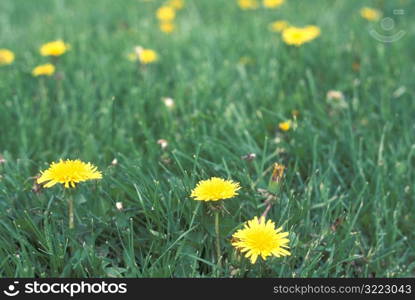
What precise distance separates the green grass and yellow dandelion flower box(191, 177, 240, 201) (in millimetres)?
91

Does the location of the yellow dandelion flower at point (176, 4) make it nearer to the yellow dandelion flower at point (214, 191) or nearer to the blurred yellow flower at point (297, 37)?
the blurred yellow flower at point (297, 37)

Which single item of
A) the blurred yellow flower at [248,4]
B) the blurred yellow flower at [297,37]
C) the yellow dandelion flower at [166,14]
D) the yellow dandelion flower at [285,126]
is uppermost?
the blurred yellow flower at [248,4]

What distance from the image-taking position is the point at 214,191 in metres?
1.39

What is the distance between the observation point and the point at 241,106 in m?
2.20

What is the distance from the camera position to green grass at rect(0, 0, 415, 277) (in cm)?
149

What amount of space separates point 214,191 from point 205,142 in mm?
497

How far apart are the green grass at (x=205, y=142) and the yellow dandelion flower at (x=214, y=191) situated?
91mm

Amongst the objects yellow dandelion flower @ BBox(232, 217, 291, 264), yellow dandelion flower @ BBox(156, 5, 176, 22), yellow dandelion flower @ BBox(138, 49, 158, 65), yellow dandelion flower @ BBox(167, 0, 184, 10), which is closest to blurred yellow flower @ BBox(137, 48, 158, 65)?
yellow dandelion flower @ BBox(138, 49, 158, 65)

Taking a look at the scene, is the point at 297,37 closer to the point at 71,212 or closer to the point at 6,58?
the point at 6,58

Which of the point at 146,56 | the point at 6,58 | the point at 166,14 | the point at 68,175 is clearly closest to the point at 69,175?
the point at 68,175

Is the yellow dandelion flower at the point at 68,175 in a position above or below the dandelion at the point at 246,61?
below

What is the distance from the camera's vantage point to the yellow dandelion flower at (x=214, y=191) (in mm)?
1374

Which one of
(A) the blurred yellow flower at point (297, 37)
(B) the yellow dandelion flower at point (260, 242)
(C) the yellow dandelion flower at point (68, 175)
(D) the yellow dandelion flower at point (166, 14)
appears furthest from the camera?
(D) the yellow dandelion flower at point (166, 14)

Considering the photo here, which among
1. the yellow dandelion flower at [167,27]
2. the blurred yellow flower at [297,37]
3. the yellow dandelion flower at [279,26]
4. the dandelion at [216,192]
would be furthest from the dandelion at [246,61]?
the dandelion at [216,192]
